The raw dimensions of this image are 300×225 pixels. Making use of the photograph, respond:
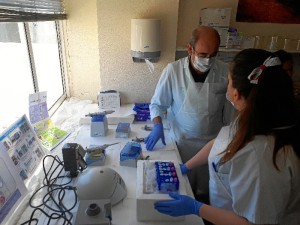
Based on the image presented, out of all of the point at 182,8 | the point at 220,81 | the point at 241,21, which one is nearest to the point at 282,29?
the point at 241,21

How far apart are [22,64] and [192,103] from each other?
1091mm

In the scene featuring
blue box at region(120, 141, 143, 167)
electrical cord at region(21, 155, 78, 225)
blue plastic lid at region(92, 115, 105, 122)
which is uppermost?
blue plastic lid at region(92, 115, 105, 122)

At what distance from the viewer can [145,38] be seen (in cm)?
164

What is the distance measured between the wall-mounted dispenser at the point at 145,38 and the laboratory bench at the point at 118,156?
0.49m

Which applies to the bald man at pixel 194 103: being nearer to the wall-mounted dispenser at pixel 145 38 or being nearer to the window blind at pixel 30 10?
the wall-mounted dispenser at pixel 145 38

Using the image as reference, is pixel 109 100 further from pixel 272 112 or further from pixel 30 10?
pixel 272 112

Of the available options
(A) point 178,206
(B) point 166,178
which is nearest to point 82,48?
(B) point 166,178

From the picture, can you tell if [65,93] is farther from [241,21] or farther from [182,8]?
[241,21]

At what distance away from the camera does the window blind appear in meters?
1.03

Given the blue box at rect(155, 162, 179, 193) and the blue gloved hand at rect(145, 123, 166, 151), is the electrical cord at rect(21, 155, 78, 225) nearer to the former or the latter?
the blue box at rect(155, 162, 179, 193)

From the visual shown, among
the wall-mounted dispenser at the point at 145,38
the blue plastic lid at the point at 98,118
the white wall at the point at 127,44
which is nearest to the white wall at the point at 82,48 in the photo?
the white wall at the point at 127,44

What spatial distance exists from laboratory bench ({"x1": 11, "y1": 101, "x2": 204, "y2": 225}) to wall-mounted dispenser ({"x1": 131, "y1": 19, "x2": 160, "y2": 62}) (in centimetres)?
49

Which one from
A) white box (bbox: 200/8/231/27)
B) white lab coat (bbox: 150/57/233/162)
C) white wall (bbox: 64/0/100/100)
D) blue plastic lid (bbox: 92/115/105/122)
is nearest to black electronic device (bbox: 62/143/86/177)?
blue plastic lid (bbox: 92/115/105/122)

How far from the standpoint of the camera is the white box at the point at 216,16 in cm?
196
